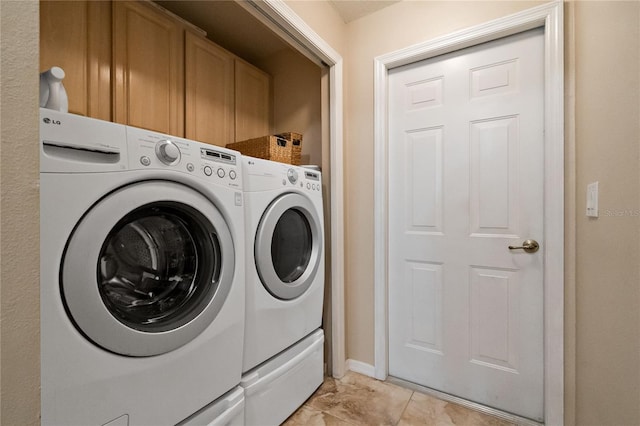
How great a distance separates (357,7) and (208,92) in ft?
3.52

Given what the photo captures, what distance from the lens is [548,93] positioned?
1268 millimetres

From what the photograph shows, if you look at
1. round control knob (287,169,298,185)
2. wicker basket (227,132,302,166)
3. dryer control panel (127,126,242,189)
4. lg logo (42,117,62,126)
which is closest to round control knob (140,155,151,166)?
dryer control panel (127,126,242,189)

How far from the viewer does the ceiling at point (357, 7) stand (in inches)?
65.0

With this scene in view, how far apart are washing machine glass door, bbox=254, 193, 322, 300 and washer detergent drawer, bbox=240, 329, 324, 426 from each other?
307 millimetres

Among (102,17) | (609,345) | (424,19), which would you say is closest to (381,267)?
(609,345)

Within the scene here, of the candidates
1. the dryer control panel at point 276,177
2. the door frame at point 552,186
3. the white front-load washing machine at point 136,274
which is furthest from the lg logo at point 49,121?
the door frame at point 552,186

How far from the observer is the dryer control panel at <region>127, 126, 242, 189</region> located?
80cm

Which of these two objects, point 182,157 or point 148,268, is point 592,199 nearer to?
point 182,157

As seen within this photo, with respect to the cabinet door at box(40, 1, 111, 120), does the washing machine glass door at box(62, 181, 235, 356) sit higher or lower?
lower

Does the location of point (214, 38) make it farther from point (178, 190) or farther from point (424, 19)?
point (178, 190)

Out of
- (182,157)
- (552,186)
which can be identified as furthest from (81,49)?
(552,186)

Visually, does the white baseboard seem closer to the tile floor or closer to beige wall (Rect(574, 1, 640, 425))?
the tile floor

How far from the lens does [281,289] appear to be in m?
1.26

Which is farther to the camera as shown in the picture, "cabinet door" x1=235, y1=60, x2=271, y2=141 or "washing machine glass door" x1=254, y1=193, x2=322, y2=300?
"cabinet door" x1=235, y1=60, x2=271, y2=141
